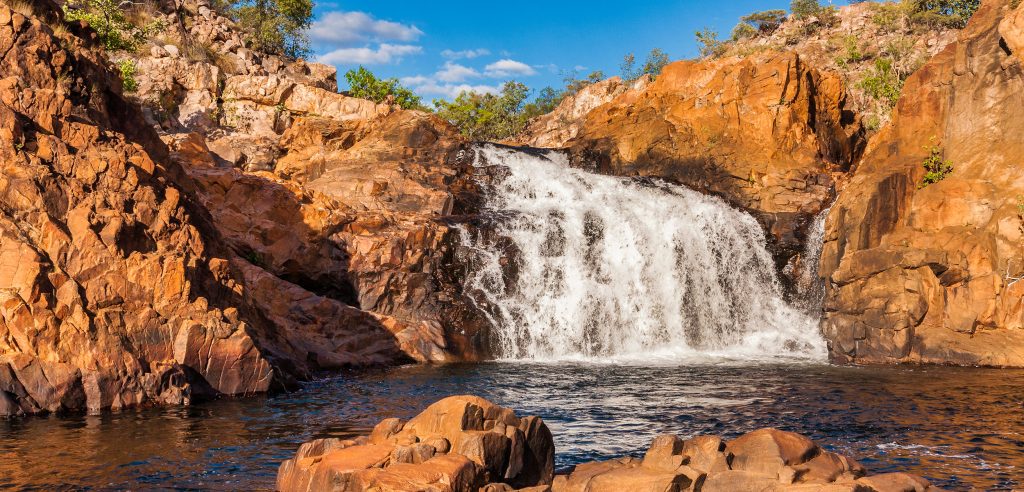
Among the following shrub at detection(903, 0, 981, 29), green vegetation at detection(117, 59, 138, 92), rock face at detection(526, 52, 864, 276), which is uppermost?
shrub at detection(903, 0, 981, 29)

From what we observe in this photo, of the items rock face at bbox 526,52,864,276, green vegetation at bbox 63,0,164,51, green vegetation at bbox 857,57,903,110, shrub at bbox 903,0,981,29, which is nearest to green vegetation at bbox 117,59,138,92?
green vegetation at bbox 63,0,164,51

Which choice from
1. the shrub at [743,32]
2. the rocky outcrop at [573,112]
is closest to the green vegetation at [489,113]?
the rocky outcrop at [573,112]

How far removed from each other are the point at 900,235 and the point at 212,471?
25942mm

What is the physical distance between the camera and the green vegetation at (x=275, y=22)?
7450 cm

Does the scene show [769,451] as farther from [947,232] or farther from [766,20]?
[766,20]

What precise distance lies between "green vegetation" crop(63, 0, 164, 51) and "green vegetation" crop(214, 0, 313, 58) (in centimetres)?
1572

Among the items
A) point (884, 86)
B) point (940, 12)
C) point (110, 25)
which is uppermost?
point (940, 12)

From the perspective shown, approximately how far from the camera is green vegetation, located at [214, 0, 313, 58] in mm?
74500

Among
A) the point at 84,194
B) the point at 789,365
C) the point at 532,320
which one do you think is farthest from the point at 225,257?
the point at 789,365

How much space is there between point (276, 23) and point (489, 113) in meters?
20.3

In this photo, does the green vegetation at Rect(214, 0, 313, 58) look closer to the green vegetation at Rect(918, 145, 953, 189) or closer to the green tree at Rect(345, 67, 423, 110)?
the green tree at Rect(345, 67, 423, 110)

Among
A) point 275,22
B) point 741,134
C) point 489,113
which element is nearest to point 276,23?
point 275,22

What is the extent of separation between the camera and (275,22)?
75500 millimetres

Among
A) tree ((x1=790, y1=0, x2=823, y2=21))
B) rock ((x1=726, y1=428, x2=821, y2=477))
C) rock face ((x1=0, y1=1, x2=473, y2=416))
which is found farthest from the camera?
tree ((x1=790, y1=0, x2=823, y2=21))
